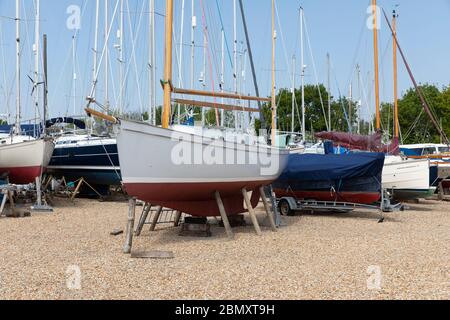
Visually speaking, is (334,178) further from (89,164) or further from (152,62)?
(89,164)

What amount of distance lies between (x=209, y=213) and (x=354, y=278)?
518 centimetres

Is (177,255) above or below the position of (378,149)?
below

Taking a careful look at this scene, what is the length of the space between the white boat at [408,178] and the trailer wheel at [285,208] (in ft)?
16.7

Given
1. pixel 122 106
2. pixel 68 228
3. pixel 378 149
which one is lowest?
pixel 68 228

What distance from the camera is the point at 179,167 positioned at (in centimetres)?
1048

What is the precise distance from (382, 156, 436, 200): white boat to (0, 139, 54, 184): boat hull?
12648mm

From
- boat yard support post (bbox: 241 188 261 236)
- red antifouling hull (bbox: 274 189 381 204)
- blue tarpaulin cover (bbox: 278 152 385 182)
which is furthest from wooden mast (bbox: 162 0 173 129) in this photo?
red antifouling hull (bbox: 274 189 381 204)

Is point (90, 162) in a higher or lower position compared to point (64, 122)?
lower

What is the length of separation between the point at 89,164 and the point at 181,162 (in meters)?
13.5

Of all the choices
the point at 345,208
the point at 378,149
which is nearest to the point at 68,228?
the point at 345,208

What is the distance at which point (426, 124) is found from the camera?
2322 inches

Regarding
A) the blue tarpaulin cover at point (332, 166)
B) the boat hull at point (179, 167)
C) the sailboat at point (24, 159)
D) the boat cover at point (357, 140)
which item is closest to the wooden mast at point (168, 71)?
the boat hull at point (179, 167)

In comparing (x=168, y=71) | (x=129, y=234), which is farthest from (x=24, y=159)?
(x=129, y=234)
